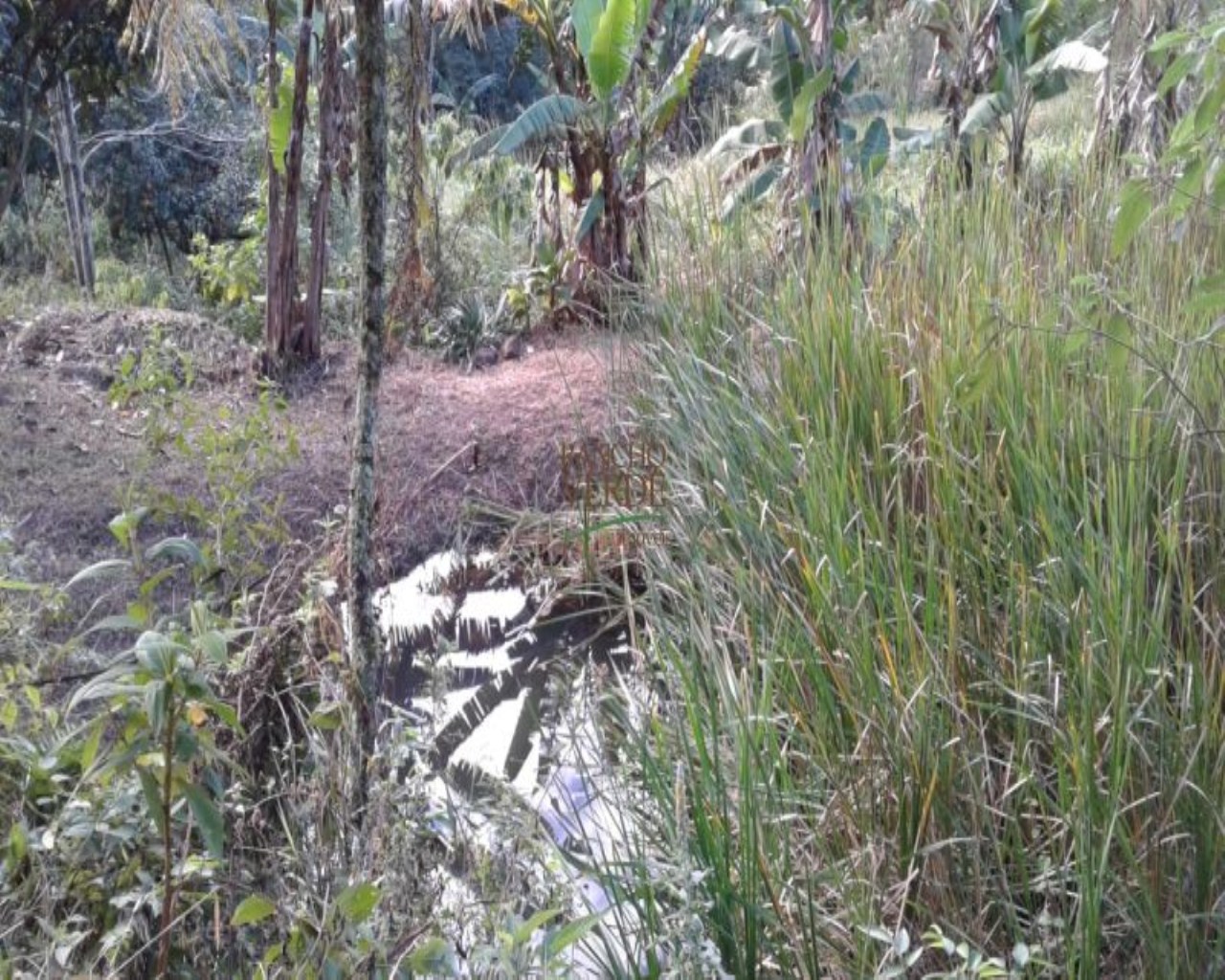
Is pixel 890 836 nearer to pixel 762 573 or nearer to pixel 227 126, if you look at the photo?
pixel 762 573

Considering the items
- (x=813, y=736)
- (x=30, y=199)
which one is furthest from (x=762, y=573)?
(x=30, y=199)

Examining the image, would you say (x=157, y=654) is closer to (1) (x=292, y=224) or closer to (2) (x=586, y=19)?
(1) (x=292, y=224)

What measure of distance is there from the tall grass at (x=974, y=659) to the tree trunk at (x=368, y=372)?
628 mm

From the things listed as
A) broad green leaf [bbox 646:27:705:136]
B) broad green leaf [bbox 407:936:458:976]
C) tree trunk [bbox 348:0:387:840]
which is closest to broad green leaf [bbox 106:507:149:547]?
tree trunk [bbox 348:0:387:840]

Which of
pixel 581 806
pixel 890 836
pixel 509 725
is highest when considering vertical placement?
pixel 890 836

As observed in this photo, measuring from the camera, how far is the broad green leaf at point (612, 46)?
822 cm

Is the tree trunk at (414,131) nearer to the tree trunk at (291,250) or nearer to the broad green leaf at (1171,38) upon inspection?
the broad green leaf at (1171,38)

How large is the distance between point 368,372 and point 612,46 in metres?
6.05

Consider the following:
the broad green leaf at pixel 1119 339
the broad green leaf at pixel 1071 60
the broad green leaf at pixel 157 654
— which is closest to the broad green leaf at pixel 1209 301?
the broad green leaf at pixel 1119 339

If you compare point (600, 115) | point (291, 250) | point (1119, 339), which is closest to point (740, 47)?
point (600, 115)

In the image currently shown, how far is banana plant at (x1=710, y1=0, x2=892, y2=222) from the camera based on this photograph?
6582 mm

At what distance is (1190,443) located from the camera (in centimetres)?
295

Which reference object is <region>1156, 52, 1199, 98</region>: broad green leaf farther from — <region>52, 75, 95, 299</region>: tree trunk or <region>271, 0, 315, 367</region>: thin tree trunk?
<region>52, 75, 95, 299</region>: tree trunk

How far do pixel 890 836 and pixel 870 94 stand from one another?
26.2 ft
